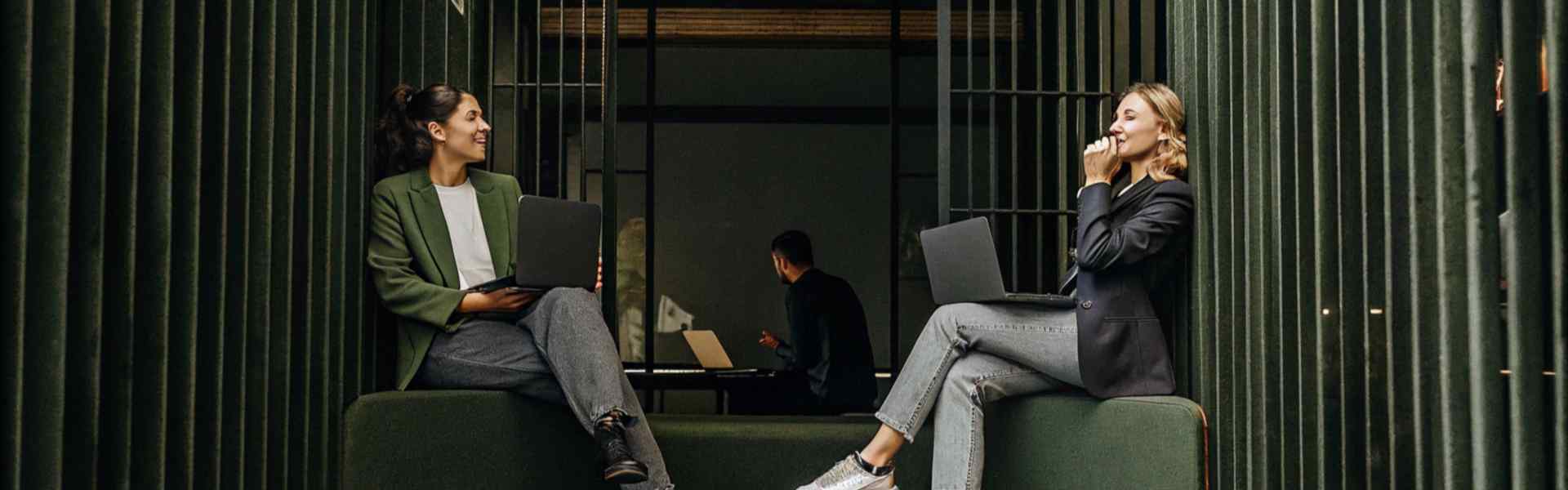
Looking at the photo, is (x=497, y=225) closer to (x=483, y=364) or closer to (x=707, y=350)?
(x=483, y=364)

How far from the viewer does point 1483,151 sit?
1.78 meters

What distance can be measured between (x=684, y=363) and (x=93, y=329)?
17.0 ft

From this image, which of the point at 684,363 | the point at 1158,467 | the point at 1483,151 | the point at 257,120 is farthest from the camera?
the point at 684,363

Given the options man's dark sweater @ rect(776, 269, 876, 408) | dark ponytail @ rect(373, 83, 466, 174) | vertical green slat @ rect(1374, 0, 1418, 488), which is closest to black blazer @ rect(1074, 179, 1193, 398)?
vertical green slat @ rect(1374, 0, 1418, 488)

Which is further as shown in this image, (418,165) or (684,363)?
(684,363)

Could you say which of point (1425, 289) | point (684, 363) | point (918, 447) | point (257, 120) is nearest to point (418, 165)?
point (257, 120)

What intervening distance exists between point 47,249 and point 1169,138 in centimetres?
230

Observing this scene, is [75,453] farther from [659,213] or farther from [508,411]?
[659,213]

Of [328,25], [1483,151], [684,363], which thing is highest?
[328,25]

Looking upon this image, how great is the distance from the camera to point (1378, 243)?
2.12 metres

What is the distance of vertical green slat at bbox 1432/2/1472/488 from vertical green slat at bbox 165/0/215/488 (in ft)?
6.13

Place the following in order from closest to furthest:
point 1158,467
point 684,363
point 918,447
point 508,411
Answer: point 1158,467 → point 508,411 → point 918,447 → point 684,363

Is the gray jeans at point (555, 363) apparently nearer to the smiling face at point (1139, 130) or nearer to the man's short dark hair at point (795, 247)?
the smiling face at point (1139, 130)

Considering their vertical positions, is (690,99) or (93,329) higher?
(690,99)
